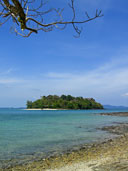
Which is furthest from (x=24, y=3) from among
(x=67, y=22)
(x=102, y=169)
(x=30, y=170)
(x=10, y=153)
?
(x=10, y=153)

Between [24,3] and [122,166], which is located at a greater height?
[24,3]

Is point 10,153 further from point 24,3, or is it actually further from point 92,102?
point 92,102

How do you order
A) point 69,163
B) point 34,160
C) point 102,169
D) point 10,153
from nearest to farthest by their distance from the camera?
point 102,169, point 69,163, point 34,160, point 10,153

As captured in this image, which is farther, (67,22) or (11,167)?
(11,167)

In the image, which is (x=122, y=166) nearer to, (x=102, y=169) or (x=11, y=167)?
(x=102, y=169)

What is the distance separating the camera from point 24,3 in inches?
123

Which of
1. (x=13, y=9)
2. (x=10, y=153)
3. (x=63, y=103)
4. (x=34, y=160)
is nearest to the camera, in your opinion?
(x=13, y=9)

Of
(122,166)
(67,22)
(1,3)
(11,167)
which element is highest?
(1,3)

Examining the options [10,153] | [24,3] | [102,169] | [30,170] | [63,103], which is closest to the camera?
[24,3]

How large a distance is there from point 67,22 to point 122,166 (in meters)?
6.27

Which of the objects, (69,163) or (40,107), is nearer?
(69,163)

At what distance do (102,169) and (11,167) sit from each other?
4518 millimetres

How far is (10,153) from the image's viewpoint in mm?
11969

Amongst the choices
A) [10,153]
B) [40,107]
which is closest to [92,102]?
[40,107]
